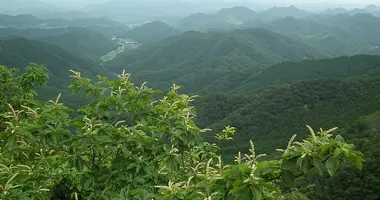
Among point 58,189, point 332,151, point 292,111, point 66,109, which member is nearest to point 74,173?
point 58,189

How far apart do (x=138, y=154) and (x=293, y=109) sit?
4361 inches

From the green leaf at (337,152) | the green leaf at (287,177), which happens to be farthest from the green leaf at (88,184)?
the green leaf at (337,152)

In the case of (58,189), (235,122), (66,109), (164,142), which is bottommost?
(235,122)

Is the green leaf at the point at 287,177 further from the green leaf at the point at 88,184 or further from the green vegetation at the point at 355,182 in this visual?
the green vegetation at the point at 355,182

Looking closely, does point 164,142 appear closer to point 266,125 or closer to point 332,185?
point 332,185

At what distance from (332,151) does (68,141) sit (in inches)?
153

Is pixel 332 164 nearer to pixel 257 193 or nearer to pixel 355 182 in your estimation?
pixel 257 193

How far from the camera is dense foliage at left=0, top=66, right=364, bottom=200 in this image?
3848 mm

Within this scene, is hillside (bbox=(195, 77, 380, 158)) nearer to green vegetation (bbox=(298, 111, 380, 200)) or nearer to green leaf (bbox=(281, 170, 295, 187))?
green vegetation (bbox=(298, 111, 380, 200))

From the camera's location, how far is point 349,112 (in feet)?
312

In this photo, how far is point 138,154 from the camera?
18.0ft

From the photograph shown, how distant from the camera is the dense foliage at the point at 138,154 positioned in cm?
385

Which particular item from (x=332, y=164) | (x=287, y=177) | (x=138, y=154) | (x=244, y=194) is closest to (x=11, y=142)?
(x=138, y=154)

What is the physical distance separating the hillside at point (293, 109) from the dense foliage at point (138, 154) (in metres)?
81.3
